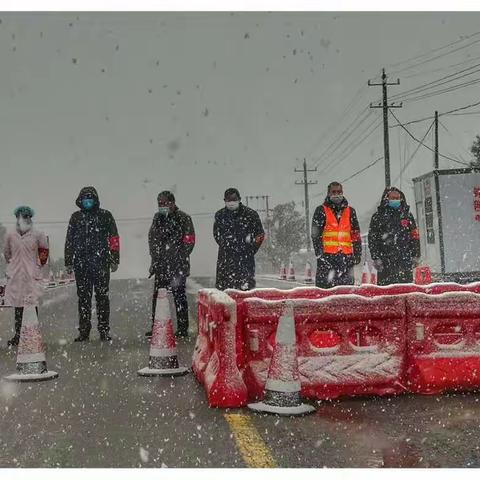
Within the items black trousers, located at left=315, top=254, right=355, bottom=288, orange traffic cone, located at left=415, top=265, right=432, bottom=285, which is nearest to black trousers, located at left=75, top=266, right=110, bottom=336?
black trousers, located at left=315, top=254, right=355, bottom=288

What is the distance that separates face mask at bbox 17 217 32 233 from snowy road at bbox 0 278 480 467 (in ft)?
11.4

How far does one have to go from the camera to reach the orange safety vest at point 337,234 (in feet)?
32.2

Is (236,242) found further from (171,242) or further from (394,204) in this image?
(394,204)

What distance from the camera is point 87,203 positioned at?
404 inches

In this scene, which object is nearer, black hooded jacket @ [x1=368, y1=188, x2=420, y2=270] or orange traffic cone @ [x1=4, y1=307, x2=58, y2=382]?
orange traffic cone @ [x1=4, y1=307, x2=58, y2=382]

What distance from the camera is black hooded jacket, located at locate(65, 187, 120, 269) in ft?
34.0

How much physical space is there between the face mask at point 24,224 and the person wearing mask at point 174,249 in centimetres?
145

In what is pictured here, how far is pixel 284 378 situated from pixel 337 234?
430cm

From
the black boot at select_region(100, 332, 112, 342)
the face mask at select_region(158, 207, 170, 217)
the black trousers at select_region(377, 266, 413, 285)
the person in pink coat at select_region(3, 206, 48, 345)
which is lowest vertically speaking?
the black boot at select_region(100, 332, 112, 342)

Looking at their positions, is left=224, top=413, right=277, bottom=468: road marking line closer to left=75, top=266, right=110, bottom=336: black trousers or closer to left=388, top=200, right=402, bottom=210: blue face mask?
left=75, top=266, right=110, bottom=336: black trousers

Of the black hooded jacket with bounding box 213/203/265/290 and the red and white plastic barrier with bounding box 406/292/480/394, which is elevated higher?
the black hooded jacket with bounding box 213/203/265/290

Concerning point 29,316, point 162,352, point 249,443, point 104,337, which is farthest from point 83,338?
point 249,443

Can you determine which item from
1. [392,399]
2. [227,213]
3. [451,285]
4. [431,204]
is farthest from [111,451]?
[431,204]

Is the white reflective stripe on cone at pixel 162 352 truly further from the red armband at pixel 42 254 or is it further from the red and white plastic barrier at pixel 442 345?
the red armband at pixel 42 254
